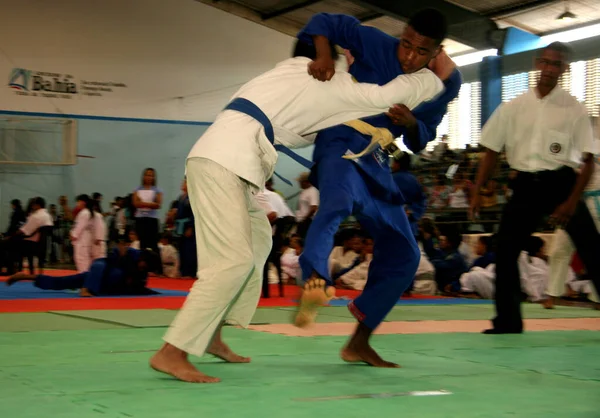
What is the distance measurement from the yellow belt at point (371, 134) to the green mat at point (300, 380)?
35.7 inches

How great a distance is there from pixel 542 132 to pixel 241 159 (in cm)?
263

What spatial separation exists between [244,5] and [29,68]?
5.59 meters

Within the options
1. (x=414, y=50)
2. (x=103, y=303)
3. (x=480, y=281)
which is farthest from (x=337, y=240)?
(x=414, y=50)

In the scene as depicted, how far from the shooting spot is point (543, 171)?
4.96 meters

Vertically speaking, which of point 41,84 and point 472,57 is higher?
point 472,57

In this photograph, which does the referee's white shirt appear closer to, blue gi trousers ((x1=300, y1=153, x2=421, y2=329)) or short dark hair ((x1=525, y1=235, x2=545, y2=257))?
blue gi trousers ((x1=300, y1=153, x2=421, y2=329))

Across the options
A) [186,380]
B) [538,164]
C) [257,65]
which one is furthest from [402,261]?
[257,65]

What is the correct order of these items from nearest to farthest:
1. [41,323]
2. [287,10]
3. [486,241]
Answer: [41,323], [486,241], [287,10]

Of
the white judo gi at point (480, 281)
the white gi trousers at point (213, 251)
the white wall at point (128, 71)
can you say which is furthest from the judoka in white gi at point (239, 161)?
the white wall at point (128, 71)

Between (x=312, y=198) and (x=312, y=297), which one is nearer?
(x=312, y=297)

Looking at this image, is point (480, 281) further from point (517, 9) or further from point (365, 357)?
point (517, 9)

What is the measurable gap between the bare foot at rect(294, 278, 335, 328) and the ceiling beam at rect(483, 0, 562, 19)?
50.8 feet

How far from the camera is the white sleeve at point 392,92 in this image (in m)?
3.14

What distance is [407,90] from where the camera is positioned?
10.5 ft
